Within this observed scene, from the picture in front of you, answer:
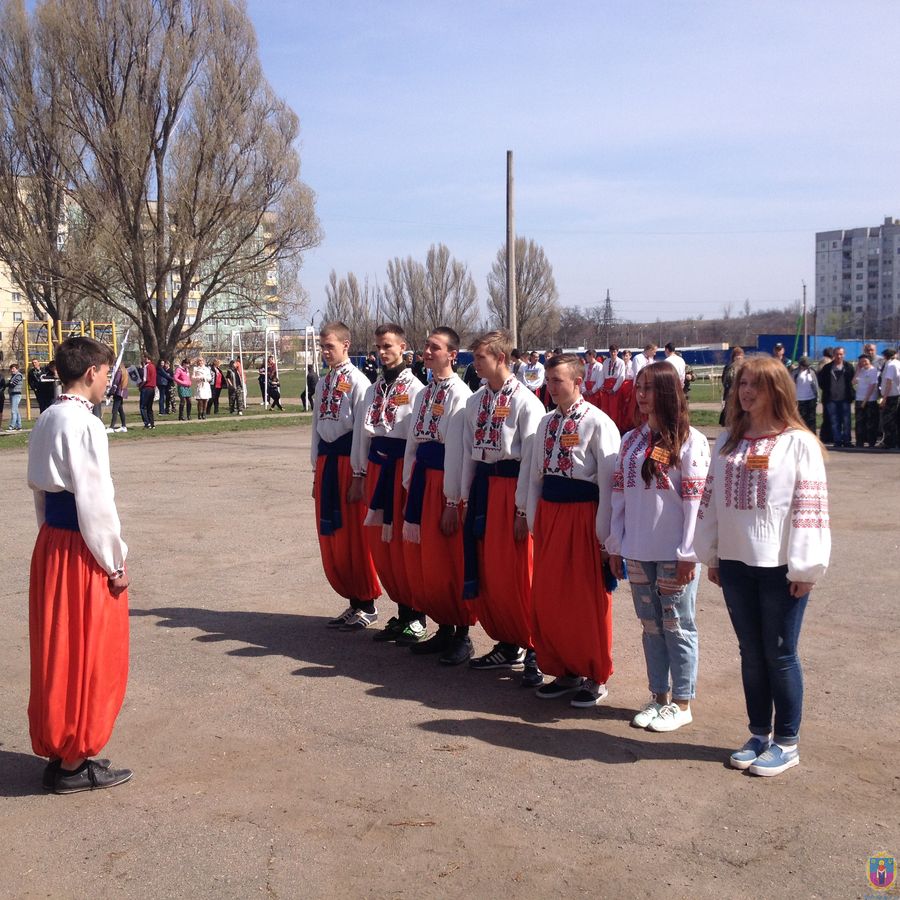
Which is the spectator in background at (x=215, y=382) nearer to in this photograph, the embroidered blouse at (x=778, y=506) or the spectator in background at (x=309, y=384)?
the spectator in background at (x=309, y=384)

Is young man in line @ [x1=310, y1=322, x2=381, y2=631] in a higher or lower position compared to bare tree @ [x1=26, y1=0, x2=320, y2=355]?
lower

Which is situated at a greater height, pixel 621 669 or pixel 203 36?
pixel 203 36

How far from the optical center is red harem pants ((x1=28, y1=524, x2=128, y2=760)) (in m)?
4.50

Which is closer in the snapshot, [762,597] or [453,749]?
[762,597]

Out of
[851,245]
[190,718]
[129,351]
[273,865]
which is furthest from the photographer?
[851,245]

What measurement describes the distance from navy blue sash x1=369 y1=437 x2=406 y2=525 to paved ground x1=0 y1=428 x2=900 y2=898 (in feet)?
3.09

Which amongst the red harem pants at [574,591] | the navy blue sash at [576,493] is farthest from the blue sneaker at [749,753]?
the navy blue sash at [576,493]

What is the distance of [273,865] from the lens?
12.8 ft

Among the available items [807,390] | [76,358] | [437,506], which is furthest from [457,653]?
[807,390]

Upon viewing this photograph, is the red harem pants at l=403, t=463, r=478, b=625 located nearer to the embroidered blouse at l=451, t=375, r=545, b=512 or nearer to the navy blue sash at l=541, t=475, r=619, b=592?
the embroidered blouse at l=451, t=375, r=545, b=512

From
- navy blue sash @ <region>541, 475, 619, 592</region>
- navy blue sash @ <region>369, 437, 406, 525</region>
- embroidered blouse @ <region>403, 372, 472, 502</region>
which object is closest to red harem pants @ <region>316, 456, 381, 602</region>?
navy blue sash @ <region>369, 437, 406, 525</region>

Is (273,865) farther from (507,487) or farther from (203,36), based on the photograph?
(203,36)

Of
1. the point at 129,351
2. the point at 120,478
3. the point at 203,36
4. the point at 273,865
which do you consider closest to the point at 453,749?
the point at 273,865

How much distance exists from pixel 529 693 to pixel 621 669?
72 cm
